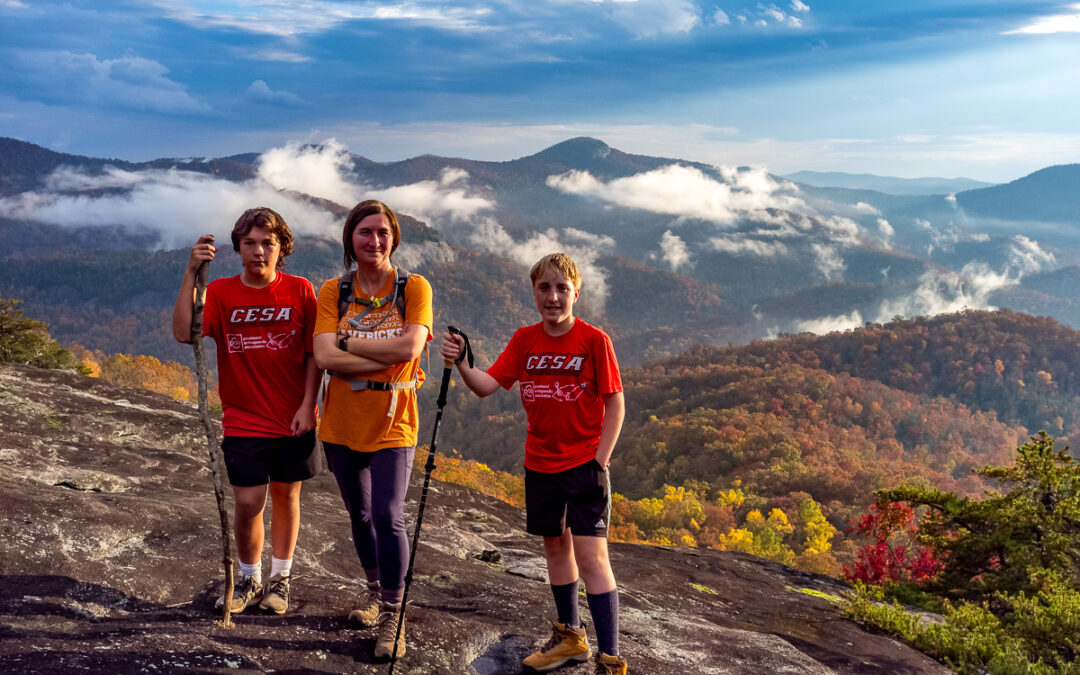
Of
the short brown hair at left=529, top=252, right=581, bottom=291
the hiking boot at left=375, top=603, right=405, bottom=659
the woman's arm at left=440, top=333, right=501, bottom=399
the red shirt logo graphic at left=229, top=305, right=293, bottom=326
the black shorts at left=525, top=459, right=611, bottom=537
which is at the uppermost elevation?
the short brown hair at left=529, top=252, right=581, bottom=291

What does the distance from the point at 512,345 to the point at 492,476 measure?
5378 centimetres

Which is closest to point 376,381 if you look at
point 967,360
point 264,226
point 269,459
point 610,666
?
point 269,459

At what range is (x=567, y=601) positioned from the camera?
15.7ft

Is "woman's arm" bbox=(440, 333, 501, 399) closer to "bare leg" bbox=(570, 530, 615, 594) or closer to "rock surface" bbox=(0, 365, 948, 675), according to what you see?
"bare leg" bbox=(570, 530, 615, 594)

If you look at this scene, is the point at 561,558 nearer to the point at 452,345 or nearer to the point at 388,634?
the point at 388,634

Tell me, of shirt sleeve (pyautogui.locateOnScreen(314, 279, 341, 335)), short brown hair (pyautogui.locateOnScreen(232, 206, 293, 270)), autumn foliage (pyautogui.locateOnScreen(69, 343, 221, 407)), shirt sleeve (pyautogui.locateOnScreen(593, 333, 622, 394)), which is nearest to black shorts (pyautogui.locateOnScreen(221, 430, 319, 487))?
shirt sleeve (pyautogui.locateOnScreen(314, 279, 341, 335))

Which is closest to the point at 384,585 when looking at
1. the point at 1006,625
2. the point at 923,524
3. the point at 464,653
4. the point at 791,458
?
the point at 464,653

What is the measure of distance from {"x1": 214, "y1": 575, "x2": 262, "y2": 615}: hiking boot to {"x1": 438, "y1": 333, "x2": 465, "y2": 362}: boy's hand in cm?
208

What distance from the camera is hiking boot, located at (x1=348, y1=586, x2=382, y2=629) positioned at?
4.75 meters

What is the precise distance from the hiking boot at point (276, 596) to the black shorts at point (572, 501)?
171 cm

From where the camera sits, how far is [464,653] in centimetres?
484

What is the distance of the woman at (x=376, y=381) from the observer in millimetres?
4418

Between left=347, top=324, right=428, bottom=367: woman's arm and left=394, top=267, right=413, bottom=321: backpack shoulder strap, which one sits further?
left=394, top=267, right=413, bottom=321: backpack shoulder strap

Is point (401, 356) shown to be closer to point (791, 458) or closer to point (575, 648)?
point (575, 648)
